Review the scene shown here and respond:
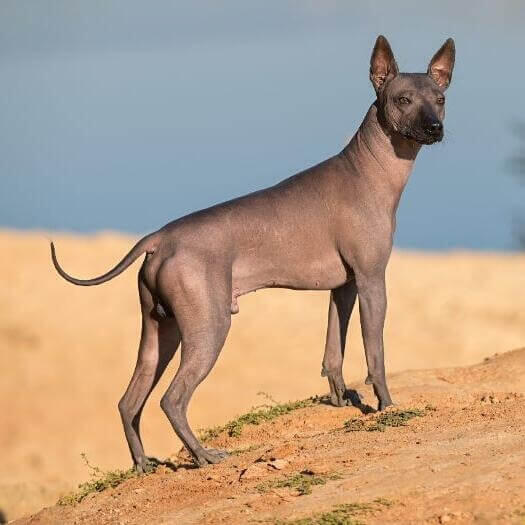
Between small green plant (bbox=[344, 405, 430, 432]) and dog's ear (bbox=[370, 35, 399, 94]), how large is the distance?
2.76 metres

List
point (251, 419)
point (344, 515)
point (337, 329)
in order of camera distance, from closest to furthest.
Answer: point (344, 515) < point (337, 329) < point (251, 419)

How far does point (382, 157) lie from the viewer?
11391 millimetres

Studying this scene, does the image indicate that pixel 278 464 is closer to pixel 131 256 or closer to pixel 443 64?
pixel 131 256

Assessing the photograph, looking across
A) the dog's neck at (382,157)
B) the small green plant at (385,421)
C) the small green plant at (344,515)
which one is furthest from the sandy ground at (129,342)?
the small green plant at (344,515)

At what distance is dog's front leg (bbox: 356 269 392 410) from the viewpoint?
1109 centimetres

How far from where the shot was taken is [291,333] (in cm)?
2430

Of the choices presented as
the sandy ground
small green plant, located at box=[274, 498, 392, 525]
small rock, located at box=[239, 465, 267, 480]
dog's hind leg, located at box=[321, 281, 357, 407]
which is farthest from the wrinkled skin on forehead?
the sandy ground

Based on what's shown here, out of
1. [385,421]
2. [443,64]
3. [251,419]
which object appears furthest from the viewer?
[251,419]

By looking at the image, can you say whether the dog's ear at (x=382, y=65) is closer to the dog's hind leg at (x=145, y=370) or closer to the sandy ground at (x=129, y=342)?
the dog's hind leg at (x=145, y=370)

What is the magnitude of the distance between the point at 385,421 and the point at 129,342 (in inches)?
535

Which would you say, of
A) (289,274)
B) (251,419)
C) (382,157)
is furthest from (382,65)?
(251,419)

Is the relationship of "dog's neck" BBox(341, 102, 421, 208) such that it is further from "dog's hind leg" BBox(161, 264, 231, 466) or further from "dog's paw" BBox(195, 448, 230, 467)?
"dog's paw" BBox(195, 448, 230, 467)

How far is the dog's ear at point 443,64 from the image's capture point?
37.7 ft

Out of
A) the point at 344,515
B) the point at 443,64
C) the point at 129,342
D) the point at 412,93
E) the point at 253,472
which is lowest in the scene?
the point at 344,515
